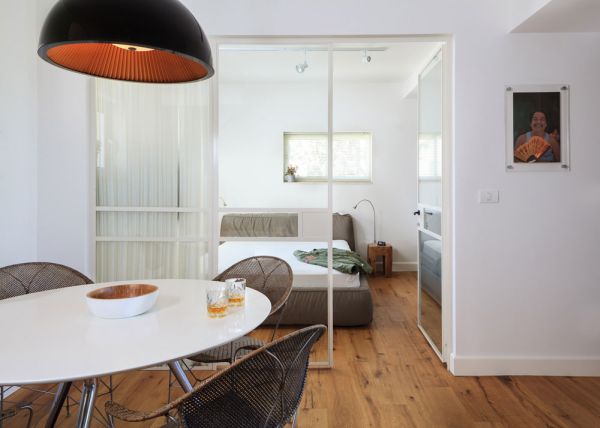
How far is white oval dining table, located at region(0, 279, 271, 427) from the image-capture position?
1.00 m

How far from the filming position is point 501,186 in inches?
102

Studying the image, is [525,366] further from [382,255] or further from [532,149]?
[382,255]

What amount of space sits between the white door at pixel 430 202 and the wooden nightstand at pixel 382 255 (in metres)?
1.79

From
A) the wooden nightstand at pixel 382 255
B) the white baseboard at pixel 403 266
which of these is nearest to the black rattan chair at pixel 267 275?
the wooden nightstand at pixel 382 255

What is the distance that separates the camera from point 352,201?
5547 mm

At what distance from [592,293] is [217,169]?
2628 mm

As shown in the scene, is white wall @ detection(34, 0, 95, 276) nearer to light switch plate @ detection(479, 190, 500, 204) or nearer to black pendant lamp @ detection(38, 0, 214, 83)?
black pendant lamp @ detection(38, 0, 214, 83)

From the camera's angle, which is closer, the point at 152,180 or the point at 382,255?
the point at 152,180

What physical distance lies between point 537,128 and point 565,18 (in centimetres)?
65

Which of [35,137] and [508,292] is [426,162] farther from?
[35,137]

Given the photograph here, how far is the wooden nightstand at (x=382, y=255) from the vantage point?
5.25 metres

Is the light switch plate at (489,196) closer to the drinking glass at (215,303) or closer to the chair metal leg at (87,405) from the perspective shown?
the drinking glass at (215,303)

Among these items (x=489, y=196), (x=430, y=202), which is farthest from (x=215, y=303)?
(x=430, y=202)

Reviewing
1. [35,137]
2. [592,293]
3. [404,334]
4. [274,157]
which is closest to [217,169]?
[274,157]
